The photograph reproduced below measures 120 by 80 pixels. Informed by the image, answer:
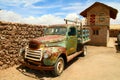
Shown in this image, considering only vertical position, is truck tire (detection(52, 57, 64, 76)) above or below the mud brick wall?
below

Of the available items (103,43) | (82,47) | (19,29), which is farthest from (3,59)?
(103,43)

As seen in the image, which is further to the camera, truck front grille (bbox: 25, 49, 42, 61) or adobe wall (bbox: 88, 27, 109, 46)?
adobe wall (bbox: 88, 27, 109, 46)

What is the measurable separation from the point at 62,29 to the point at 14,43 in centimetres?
313

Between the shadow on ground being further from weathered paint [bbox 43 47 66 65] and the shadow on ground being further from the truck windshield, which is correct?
the truck windshield

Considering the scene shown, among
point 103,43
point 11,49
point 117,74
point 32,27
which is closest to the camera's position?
point 117,74

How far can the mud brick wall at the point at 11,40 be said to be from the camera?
8.34 metres

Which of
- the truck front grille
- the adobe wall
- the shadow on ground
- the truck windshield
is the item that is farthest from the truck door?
the adobe wall

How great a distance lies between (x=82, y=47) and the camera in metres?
12.0

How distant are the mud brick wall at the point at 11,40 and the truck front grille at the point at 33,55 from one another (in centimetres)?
160

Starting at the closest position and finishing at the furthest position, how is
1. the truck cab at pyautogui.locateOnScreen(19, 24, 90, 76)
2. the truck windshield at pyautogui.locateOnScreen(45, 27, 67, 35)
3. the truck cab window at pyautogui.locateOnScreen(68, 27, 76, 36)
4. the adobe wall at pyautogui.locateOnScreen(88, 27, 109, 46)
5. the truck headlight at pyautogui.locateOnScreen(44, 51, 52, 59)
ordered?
1. the truck headlight at pyautogui.locateOnScreen(44, 51, 52, 59)
2. the truck cab at pyautogui.locateOnScreen(19, 24, 90, 76)
3. the truck windshield at pyautogui.locateOnScreen(45, 27, 67, 35)
4. the truck cab window at pyautogui.locateOnScreen(68, 27, 76, 36)
5. the adobe wall at pyautogui.locateOnScreen(88, 27, 109, 46)

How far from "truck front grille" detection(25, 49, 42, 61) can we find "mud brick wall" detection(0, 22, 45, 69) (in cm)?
Result: 160

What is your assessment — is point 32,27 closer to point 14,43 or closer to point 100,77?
point 14,43

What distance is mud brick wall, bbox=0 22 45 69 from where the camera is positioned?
27.3ft

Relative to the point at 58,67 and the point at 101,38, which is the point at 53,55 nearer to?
the point at 58,67
